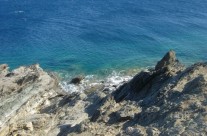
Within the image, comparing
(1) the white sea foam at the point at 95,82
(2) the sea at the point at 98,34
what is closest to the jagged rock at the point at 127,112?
(1) the white sea foam at the point at 95,82

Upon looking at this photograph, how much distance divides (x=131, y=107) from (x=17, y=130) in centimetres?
1133

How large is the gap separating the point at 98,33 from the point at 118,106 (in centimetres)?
5676

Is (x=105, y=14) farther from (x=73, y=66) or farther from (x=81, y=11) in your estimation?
(x=73, y=66)

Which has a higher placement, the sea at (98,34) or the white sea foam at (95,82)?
the sea at (98,34)

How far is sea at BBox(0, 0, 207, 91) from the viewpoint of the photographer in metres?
71.5

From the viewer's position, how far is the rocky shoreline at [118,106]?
23.1 meters

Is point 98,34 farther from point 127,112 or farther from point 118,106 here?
point 127,112

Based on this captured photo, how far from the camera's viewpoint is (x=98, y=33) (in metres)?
86.4

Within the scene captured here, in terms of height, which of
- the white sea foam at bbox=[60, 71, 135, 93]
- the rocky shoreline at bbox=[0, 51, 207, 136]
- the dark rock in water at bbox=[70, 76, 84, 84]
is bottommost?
the white sea foam at bbox=[60, 71, 135, 93]

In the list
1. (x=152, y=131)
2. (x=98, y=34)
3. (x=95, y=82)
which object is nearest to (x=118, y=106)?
(x=152, y=131)

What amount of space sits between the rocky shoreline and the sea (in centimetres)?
2146

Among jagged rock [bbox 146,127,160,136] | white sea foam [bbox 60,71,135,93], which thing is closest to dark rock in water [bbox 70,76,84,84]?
white sea foam [bbox 60,71,135,93]

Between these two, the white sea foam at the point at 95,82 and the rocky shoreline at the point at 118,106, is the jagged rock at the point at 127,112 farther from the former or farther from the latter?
the white sea foam at the point at 95,82

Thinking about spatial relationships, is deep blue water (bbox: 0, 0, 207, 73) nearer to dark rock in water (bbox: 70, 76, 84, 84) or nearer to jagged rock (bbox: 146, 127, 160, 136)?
dark rock in water (bbox: 70, 76, 84, 84)
